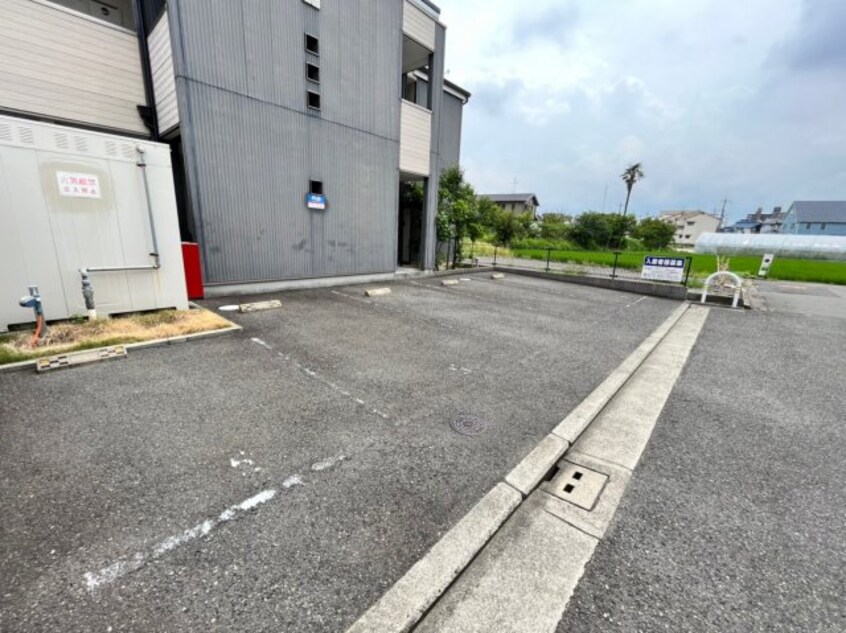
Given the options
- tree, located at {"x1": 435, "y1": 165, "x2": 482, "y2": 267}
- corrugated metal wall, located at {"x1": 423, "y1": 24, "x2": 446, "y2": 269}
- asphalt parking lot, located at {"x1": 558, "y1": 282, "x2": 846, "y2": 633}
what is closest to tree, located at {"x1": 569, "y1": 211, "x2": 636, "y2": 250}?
tree, located at {"x1": 435, "y1": 165, "x2": 482, "y2": 267}

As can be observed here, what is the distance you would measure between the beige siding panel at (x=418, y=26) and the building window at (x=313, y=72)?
132 inches

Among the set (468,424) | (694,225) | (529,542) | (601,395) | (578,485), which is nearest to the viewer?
(529,542)

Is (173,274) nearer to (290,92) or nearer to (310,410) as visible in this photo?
(310,410)

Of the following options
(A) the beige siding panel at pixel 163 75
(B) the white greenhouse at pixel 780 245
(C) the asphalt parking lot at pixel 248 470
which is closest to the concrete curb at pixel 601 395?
(C) the asphalt parking lot at pixel 248 470

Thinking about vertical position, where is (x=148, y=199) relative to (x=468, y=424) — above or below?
above

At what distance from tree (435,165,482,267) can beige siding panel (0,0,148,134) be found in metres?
8.18

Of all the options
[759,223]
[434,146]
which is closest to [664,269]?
[434,146]

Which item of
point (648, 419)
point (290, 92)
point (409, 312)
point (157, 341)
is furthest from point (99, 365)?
point (290, 92)

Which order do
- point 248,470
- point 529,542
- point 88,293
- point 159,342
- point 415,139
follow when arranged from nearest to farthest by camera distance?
point 529,542
point 248,470
point 159,342
point 88,293
point 415,139

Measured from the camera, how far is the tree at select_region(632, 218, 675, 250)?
131 feet

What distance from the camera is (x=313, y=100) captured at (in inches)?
302

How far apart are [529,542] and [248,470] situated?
1.81 meters

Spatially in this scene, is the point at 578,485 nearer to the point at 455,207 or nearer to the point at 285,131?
the point at 285,131

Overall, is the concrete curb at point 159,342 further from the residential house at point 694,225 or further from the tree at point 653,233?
the residential house at point 694,225
